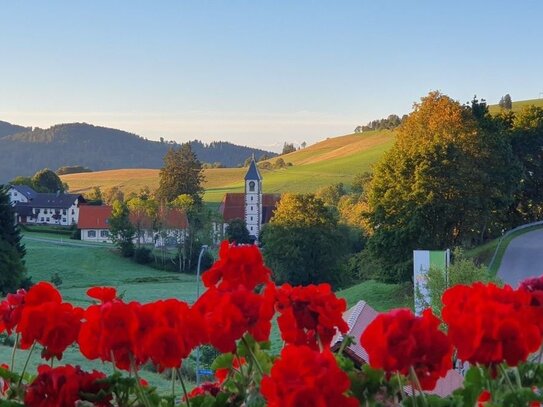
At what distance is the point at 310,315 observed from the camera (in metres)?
2.10

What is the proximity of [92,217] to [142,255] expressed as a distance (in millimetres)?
14917

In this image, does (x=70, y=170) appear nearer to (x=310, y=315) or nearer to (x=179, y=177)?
(x=179, y=177)

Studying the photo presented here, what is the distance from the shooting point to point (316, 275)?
46.8 m

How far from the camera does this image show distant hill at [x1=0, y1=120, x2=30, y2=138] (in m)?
186

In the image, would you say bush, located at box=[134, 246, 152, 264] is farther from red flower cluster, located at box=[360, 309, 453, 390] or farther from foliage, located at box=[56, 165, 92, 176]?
foliage, located at box=[56, 165, 92, 176]

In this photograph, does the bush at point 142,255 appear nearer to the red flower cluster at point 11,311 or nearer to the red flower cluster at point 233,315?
the red flower cluster at point 11,311

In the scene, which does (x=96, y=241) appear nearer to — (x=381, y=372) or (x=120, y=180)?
(x=120, y=180)

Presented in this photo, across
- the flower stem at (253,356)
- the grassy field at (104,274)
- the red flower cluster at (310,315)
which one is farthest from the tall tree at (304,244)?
the flower stem at (253,356)

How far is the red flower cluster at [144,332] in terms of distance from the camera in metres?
1.80

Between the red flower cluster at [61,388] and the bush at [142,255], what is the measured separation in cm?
6181

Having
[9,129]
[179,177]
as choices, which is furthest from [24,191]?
[9,129]

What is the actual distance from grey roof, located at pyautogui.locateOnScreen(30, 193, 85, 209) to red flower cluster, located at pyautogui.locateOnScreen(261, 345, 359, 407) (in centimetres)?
8491

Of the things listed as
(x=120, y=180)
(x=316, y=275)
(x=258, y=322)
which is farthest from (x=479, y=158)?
(x=120, y=180)

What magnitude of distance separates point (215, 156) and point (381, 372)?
178m
